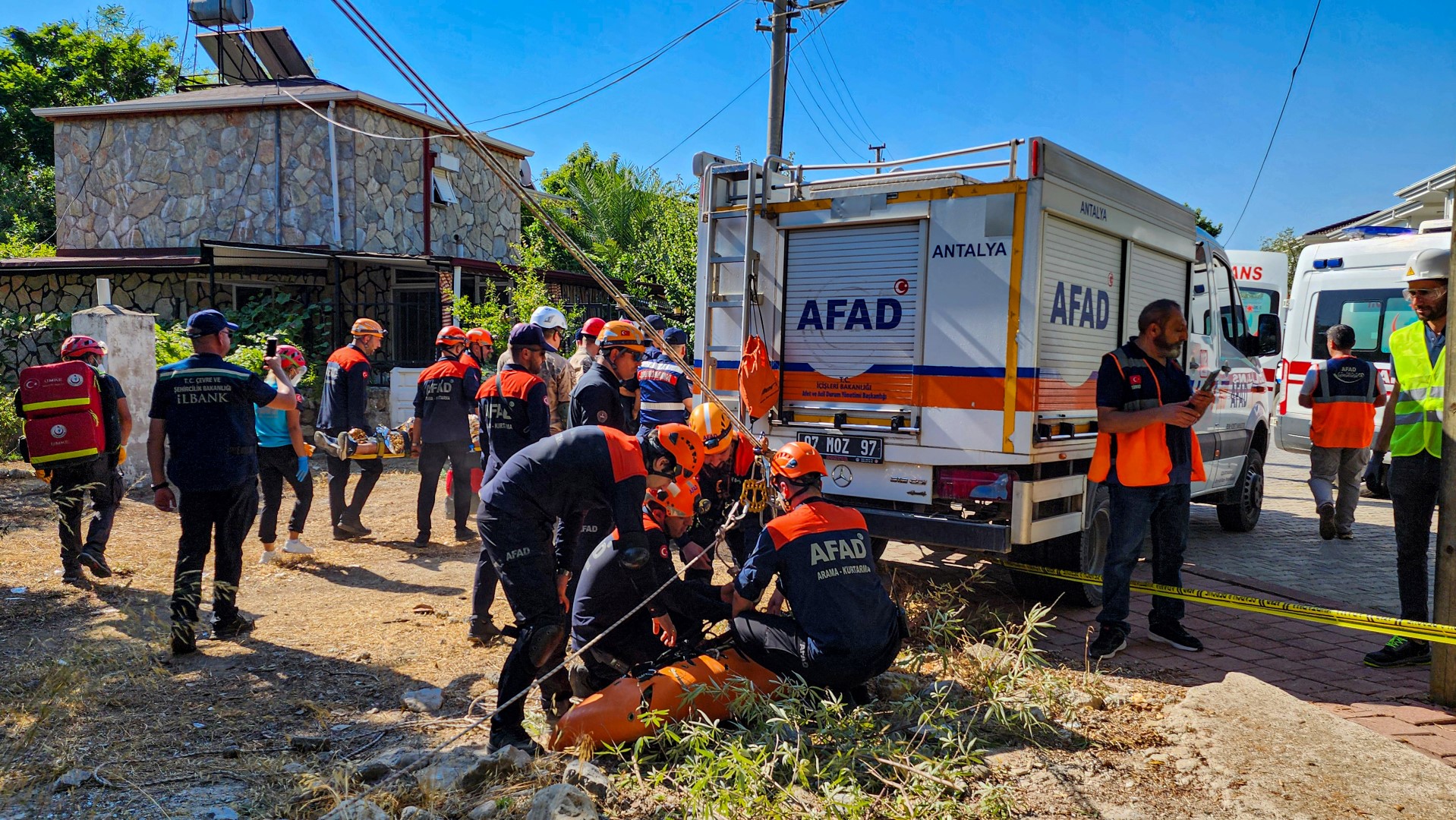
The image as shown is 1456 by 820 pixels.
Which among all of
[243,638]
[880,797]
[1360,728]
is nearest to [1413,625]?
[1360,728]

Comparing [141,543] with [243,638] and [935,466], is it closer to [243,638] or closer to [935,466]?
[243,638]

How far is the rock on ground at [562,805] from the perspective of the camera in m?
3.04

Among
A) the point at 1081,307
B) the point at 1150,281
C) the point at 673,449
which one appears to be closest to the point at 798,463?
the point at 673,449

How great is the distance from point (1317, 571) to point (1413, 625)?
3201 millimetres

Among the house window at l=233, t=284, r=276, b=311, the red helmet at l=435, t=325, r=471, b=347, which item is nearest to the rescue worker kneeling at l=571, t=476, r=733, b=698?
the red helmet at l=435, t=325, r=471, b=347

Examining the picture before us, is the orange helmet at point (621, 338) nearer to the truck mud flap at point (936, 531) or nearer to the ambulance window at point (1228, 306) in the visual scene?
the truck mud flap at point (936, 531)

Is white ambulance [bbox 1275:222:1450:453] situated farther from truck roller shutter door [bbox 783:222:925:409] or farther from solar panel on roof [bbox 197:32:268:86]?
solar panel on roof [bbox 197:32:268:86]

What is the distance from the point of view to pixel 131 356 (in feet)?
32.9

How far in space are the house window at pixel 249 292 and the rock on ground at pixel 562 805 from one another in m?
16.0

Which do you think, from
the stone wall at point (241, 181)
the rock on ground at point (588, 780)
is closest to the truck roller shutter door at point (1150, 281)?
the rock on ground at point (588, 780)

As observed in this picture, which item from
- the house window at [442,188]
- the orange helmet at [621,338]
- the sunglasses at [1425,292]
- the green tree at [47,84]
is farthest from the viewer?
the green tree at [47,84]

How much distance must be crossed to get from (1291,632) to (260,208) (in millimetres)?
17347

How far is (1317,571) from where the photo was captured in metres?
7.55

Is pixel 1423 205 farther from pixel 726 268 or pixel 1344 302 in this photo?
pixel 726 268
